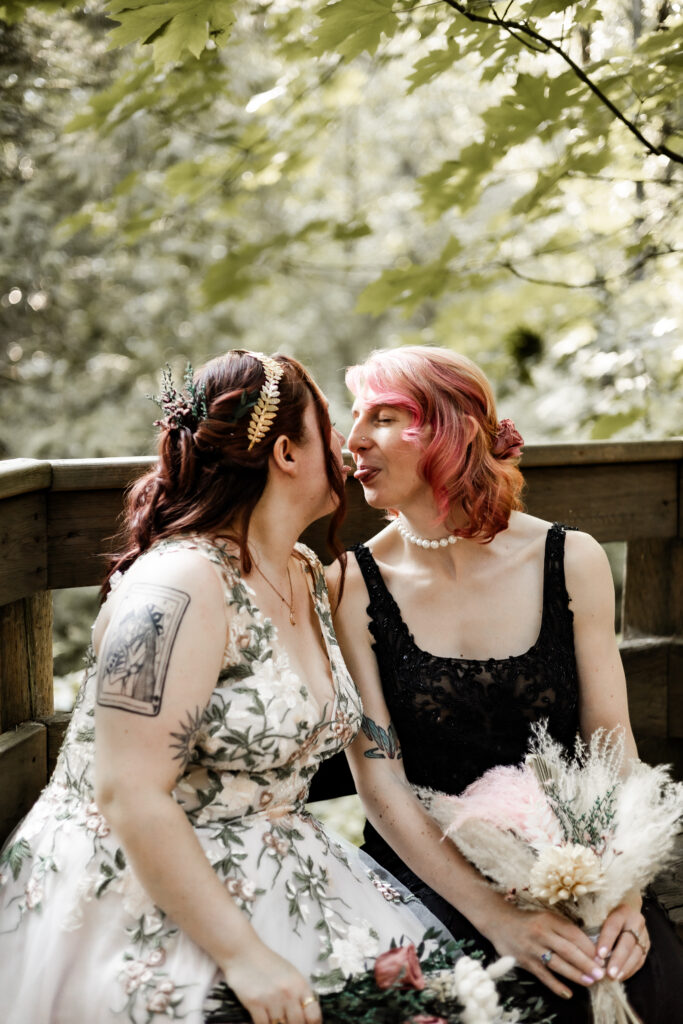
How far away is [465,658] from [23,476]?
1.05 m

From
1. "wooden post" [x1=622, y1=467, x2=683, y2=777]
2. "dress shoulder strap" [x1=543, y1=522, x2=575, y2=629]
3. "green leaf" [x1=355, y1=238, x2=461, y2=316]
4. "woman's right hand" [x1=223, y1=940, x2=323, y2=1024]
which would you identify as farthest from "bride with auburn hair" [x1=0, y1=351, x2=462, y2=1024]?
"green leaf" [x1=355, y1=238, x2=461, y2=316]

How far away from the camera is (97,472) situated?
6.43 feet

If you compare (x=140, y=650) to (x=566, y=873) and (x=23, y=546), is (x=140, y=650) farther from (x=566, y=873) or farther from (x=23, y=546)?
(x=566, y=873)

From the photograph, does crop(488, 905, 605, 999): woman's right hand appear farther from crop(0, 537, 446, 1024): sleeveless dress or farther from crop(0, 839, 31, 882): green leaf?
crop(0, 839, 31, 882): green leaf

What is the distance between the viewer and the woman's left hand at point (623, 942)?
→ 1.73 metres

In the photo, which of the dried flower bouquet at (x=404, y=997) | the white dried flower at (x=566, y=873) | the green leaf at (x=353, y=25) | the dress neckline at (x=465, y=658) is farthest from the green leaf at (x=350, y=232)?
the dried flower bouquet at (x=404, y=997)

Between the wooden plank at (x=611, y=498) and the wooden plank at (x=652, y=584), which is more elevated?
the wooden plank at (x=611, y=498)

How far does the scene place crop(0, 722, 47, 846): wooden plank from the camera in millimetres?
1833

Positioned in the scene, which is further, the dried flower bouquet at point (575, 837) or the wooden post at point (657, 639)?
the wooden post at point (657, 639)

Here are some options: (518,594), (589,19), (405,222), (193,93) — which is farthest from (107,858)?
(405,222)

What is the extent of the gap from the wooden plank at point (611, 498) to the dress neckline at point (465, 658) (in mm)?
342

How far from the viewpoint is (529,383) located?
4855mm

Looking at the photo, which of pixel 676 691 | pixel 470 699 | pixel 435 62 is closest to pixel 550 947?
pixel 470 699

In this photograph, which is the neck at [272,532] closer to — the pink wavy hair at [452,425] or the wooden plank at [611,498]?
the pink wavy hair at [452,425]
